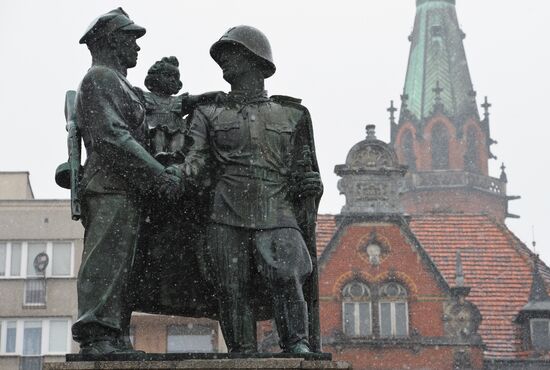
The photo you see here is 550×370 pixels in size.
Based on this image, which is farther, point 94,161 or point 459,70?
point 459,70

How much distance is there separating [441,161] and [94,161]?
195ft

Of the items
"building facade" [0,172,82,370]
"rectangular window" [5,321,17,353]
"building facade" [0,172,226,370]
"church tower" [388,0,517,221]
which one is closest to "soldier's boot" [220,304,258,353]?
"building facade" [0,172,226,370]

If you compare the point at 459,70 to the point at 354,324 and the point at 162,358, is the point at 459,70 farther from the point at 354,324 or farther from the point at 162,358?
the point at 162,358

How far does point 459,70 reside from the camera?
220 feet

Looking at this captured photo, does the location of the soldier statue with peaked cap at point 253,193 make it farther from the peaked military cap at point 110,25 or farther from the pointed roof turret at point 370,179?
the pointed roof turret at point 370,179

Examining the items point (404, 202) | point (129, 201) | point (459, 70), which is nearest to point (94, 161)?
point (129, 201)

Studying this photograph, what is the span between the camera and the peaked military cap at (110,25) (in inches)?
287

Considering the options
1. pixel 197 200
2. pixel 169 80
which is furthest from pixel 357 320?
pixel 197 200

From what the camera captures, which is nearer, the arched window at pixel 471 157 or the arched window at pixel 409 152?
the arched window at pixel 471 157

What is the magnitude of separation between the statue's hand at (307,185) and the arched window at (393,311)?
2520 centimetres

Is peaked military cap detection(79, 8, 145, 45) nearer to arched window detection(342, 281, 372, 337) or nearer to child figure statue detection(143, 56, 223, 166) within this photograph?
child figure statue detection(143, 56, 223, 166)

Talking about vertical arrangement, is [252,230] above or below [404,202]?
below

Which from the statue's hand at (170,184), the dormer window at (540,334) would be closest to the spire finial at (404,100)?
the dormer window at (540,334)

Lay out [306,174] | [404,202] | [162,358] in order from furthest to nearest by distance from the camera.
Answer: [404,202]
[306,174]
[162,358]
